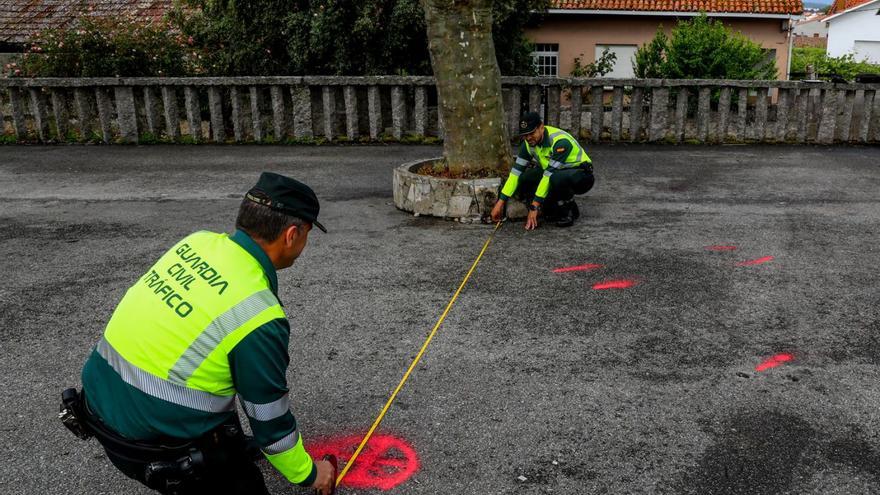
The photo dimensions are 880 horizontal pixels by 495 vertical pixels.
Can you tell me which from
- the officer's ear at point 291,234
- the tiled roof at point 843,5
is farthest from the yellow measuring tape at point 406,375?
the tiled roof at point 843,5

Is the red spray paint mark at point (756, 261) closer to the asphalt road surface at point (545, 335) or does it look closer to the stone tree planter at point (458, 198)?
the asphalt road surface at point (545, 335)

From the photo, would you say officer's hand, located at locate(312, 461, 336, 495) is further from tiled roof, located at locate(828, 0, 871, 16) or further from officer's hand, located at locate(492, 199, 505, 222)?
tiled roof, located at locate(828, 0, 871, 16)

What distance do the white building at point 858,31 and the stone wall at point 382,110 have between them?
41.2 meters

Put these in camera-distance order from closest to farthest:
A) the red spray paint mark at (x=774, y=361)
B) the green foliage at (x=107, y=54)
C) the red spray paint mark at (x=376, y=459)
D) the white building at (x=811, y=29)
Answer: the red spray paint mark at (x=376, y=459), the red spray paint mark at (x=774, y=361), the green foliage at (x=107, y=54), the white building at (x=811, y=29)

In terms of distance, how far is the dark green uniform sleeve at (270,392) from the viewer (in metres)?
2.43

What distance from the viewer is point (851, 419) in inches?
158

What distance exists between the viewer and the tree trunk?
8.62 m

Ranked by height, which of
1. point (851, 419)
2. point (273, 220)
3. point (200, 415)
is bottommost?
point (851, 419)

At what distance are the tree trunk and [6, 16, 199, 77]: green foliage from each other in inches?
331

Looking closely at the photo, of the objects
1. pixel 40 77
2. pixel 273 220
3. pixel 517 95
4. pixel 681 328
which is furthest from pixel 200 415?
pixel 40 77

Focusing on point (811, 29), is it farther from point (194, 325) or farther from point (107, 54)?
point (194, 325)

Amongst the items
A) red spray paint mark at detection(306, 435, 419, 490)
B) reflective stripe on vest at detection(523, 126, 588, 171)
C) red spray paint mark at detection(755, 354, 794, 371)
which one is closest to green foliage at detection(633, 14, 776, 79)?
reflective stripe on vest at detection(523, 126, 588, 171)

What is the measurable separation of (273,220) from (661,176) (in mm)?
8955

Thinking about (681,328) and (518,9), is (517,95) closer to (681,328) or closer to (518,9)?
(518,9)
